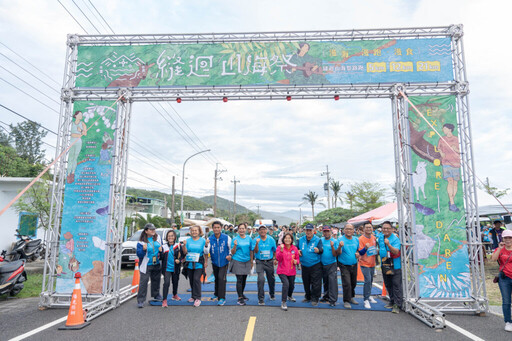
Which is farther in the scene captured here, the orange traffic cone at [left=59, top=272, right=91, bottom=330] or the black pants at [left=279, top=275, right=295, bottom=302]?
the black pants at [left=279, top=275, right=295, bottom=302]

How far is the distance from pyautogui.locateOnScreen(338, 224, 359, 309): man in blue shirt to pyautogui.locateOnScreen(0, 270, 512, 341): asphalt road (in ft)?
1.67

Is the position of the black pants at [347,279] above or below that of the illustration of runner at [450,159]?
below

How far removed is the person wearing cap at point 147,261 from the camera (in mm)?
7281

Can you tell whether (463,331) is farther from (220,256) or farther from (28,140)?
(28,140)

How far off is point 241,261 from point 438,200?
4567 millimetres

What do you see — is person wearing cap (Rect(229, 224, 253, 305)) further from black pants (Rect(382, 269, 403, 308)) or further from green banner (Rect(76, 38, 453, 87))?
green banner (Rect(76, 38, 453, 87))

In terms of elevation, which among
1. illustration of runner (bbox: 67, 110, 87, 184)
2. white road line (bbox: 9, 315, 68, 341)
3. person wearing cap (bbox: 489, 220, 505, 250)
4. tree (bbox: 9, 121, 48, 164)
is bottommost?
white road line (bbox: 9, 315, 68, 341)

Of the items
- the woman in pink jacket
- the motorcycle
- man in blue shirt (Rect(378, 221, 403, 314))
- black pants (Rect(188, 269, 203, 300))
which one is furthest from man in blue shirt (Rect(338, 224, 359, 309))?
the motorcycle

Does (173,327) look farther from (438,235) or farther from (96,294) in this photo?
(438,235)

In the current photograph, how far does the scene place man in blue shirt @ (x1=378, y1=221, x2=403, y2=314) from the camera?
6.86 metres

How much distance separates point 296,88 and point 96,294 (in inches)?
259

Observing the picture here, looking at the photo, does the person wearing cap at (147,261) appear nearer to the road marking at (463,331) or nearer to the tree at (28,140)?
the road marking at (463,331)

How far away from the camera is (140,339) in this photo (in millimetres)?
5176

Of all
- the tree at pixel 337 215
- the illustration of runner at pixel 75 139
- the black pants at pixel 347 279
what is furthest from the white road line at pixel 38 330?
the tree at pixel 337 215
